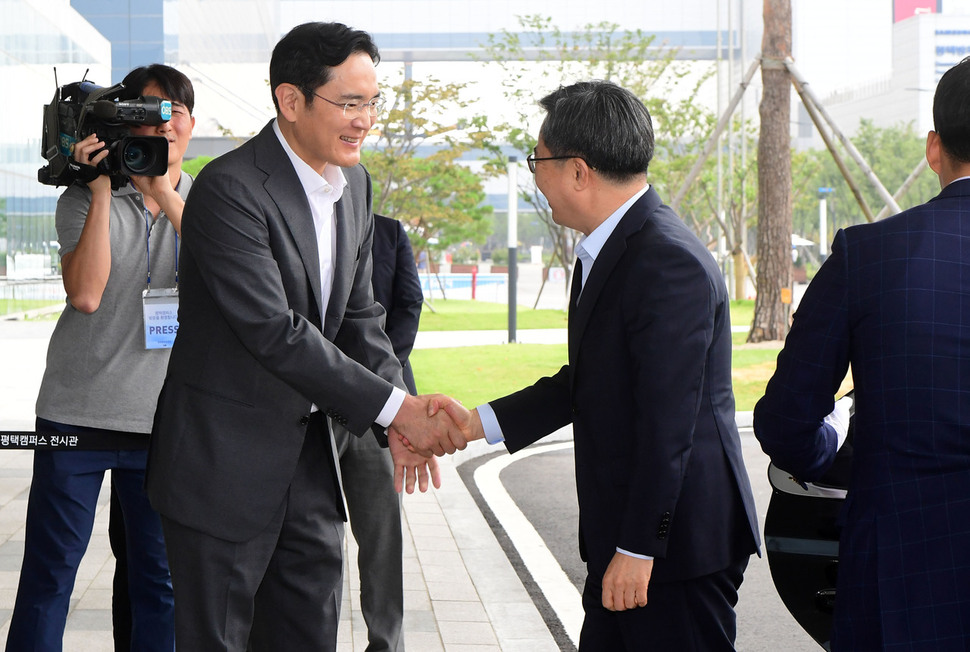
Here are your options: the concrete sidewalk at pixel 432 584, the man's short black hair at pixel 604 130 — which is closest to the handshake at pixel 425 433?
the man's short black hair at pixel 604 130

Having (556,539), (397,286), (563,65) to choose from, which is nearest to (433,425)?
(397,286)

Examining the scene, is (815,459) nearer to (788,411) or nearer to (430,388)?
(788,411)

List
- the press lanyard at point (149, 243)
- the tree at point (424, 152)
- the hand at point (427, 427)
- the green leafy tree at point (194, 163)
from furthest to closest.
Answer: the green leafy tree at point (194, 163) < the tree at point (424, 152) < the press lanyard at point (149, 243) < the hand at point (427, 427)

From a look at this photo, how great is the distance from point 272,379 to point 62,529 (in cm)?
107

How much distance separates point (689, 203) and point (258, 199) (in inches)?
1255

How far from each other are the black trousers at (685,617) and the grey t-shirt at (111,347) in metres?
1.64

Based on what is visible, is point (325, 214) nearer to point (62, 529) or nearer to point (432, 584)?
point (62, 529)

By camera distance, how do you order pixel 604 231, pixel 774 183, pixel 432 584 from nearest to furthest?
pixel 604 231 → pixel 432 584 → pixel 774 183

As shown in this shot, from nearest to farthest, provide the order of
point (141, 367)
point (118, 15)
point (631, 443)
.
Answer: point (631, 443) < point (141, 367) < point (118, 15)

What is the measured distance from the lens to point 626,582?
95.2 inches

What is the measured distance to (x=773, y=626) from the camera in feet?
16.0

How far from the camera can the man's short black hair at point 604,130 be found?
252cm

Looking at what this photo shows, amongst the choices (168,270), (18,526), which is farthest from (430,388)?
(168,270)

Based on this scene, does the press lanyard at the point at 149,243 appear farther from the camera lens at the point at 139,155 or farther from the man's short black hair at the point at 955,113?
the man's short black hair at the point at 955,113
